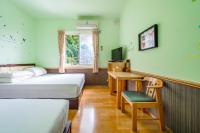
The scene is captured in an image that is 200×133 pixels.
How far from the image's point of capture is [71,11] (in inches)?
197

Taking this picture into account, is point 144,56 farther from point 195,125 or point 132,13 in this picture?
point 195,125

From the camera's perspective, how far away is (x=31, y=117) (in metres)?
1.27

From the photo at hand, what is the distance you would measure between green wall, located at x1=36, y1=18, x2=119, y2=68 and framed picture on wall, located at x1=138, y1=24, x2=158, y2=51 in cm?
260

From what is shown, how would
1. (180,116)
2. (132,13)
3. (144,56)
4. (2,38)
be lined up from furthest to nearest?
1. (132,13)
2. (2,38)
3. (144,56)
4. (180,116)

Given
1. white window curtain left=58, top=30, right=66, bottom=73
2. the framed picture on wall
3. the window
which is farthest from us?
the window

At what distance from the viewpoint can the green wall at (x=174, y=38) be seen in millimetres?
1656

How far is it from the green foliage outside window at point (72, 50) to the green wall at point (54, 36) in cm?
36

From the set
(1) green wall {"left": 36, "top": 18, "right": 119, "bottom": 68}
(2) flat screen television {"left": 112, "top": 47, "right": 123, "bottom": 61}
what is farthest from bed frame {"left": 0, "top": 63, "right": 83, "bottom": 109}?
(2) flat screen television {"left": 112, "top": 47, "right": 123, "bottom": 61}

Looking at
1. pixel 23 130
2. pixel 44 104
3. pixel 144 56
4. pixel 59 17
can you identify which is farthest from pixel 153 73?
pixel 59 17

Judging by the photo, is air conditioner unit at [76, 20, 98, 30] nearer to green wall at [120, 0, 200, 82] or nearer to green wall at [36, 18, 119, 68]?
green wall at [36, 18, 119, 68]

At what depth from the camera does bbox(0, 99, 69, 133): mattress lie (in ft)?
3.49

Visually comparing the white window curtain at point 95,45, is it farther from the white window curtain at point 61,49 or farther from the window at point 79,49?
the white window curtain at point 61,49

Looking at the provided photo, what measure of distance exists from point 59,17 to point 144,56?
3676mm

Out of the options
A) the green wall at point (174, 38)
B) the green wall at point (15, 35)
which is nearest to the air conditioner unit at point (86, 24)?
the green wall at point (15, 35)
